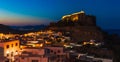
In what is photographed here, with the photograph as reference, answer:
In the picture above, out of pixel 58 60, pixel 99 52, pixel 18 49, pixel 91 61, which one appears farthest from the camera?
pixel 99 52

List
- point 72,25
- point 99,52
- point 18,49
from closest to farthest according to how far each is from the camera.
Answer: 1. point 18,49
2. point 99,52
3. point 72,25

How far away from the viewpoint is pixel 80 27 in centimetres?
6788

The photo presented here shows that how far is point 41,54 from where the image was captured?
26391mm

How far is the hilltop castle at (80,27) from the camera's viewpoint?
61.5 metres

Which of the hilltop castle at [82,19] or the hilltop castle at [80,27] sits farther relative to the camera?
the hilltop castle at [82,19]

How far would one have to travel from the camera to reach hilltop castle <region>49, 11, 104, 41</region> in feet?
202

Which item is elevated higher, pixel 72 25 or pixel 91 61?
pixel 72 25

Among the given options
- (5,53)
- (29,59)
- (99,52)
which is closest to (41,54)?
(29,59)

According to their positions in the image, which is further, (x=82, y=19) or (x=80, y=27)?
(x=82, y=19)

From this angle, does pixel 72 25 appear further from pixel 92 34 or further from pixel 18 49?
pixel 18 49

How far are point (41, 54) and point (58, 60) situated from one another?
1.72 m

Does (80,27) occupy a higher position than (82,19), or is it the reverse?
(82,19)

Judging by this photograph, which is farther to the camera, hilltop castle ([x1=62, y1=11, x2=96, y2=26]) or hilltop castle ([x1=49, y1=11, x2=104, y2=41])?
hilltop castle ([x1=62, y1=11, x2=96, y2=26])

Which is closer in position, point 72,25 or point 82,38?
point 82,38
